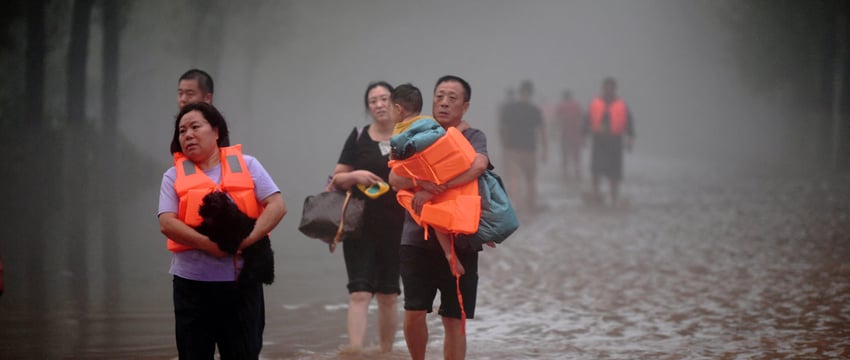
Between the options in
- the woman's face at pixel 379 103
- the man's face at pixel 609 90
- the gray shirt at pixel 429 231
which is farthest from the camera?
the man's face at pixel 609 90

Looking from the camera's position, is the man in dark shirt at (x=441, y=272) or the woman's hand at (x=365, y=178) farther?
the woman's hand at (x=365, y=178)

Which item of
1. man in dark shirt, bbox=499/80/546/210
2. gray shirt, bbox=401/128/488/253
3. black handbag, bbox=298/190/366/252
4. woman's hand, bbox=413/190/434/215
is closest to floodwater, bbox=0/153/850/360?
black handbag, bbox=298/190/366/252

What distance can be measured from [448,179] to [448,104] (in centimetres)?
46

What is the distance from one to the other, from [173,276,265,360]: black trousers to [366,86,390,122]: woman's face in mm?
2188

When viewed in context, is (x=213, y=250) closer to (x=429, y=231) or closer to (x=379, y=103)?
(x=429, y=231)

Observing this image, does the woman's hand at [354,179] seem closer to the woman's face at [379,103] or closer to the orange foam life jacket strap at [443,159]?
the woman's face at [379,103]

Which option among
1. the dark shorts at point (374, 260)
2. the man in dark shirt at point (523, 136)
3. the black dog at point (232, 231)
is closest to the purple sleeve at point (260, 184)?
the black dog at point (232, 231)

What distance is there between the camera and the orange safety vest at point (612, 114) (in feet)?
62.5

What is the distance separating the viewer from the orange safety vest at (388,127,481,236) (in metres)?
5.59

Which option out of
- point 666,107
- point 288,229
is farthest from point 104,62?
point 666,107

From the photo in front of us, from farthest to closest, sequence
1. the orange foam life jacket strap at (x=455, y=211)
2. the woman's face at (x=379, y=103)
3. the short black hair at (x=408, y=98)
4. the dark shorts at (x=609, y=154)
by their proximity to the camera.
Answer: the dark shorts at (x=609, y=154) < the woman's face at (x=379, y=103) < the short black hair at (x=408, y=98) < the orange foam life jacket strap at (x=455, y=211)

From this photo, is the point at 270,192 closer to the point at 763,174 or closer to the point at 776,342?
the point at 776,342

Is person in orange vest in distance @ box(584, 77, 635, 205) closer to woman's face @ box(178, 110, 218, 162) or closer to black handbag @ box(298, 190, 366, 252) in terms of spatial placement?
black handbag @ box(298, 190, 366, 252)

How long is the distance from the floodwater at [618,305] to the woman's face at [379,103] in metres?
1.48
